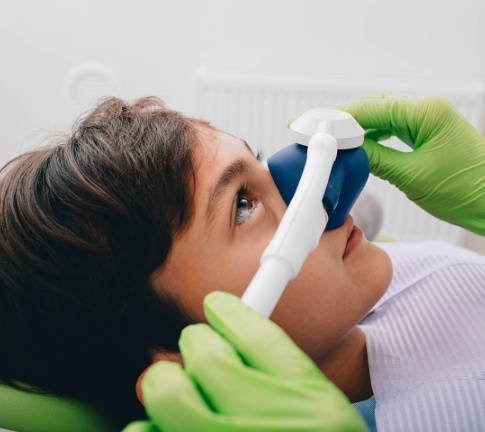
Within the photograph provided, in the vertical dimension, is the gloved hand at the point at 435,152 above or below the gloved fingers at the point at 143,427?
above


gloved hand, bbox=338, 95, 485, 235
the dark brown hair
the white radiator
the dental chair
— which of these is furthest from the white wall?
the dental chair

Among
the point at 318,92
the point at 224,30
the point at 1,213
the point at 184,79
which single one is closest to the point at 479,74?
the point at 318,92

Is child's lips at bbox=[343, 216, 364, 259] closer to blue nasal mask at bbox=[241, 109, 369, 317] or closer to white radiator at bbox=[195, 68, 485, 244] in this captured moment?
blue nasal mask at bbox=[241, 109, 369, 317]

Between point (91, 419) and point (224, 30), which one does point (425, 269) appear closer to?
point (91, 419)

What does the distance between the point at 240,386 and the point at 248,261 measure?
310 millimetres

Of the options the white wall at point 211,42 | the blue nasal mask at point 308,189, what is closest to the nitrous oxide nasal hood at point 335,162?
the blue nasal mask at point 308,189

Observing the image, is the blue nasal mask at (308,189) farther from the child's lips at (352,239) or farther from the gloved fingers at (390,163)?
the gloved fingers at (390,163)

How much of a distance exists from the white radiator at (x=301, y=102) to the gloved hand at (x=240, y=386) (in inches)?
50.4

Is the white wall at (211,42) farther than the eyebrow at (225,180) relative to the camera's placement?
Yes

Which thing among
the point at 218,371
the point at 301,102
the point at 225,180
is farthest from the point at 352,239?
the point at 301,102

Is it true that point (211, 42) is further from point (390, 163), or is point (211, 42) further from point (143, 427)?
point (143, 427)

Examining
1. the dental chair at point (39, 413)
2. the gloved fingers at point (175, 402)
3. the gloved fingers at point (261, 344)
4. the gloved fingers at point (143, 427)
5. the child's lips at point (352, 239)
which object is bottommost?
the dental chair at point (39, 413)

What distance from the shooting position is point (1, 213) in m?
0.84

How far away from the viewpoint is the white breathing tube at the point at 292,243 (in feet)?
1.80
